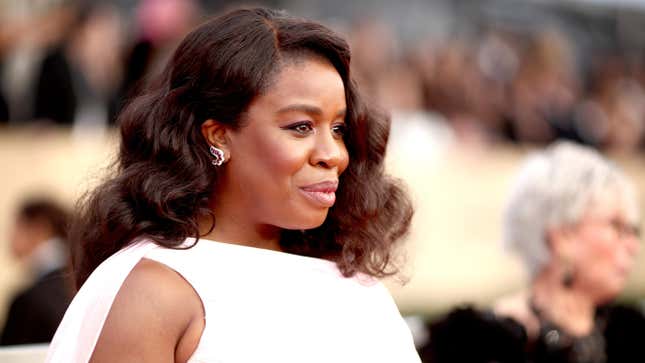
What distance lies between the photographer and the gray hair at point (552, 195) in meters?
3.86

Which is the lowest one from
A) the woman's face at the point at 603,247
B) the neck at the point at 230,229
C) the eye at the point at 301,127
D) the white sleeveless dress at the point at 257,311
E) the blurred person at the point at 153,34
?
the blurred person at the point at 153,34

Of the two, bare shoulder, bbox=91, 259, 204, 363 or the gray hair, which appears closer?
bare shoulder, bbox=91, 259, 204, 363

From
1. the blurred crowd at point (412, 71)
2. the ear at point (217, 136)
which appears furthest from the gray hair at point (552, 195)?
the ear at point (217, 136)


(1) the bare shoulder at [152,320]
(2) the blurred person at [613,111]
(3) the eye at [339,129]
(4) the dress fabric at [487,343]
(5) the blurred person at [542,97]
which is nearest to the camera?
(1) the bare shoulder at [152,320]

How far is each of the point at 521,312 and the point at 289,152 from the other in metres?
1.77

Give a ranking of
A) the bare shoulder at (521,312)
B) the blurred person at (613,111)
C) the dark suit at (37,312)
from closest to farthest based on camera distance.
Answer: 1. the bare shoulder at (521,312)
2. the dark suit at (37,312)
3. the blurred person at (613,111)

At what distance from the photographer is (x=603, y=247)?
3850 mm

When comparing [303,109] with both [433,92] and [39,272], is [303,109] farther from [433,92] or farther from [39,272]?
[433,92]

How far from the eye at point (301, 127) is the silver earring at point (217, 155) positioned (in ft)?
0.50

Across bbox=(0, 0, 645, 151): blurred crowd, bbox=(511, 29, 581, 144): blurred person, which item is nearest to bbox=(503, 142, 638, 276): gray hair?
bbox=(0, 0, 645, 151): blurred crowd

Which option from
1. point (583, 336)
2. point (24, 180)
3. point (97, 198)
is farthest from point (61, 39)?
point (97, 198)

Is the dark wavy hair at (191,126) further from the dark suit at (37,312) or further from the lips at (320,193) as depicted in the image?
the dark suit at (37,312)

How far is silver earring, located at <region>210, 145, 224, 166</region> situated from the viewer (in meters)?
2.40

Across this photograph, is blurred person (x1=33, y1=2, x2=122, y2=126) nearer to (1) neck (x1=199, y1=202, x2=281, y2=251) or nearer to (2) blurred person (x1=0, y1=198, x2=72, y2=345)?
(2) blurred person (x1=0, y1=198, x2=72, y2=345)
